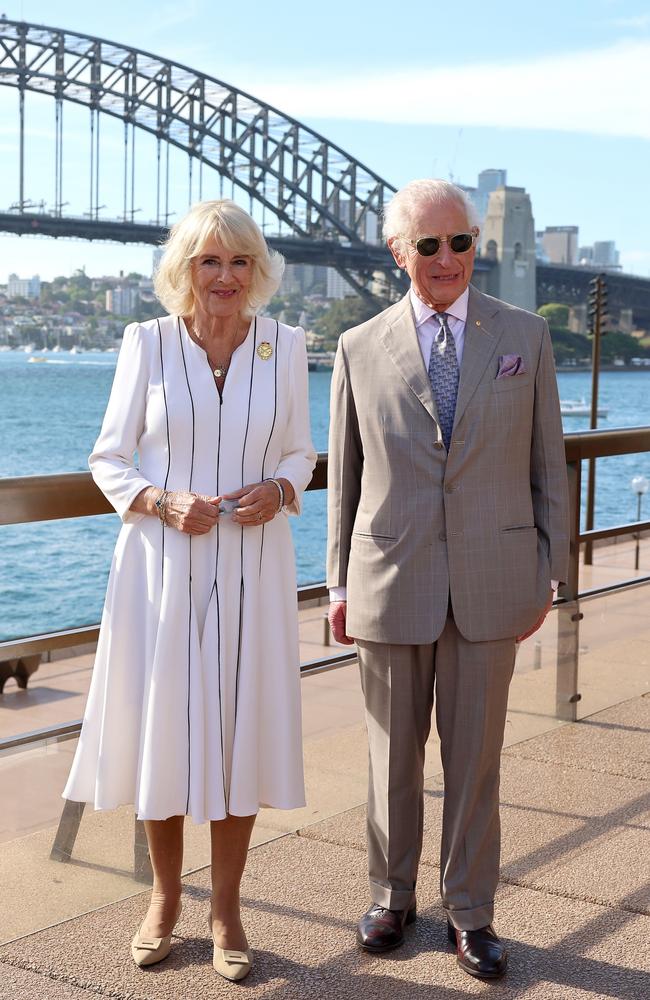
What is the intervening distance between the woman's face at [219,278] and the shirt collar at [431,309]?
0.27 m

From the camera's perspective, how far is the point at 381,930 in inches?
80.5

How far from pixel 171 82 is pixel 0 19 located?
6.32 metres

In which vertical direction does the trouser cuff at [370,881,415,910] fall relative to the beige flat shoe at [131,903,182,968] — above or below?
above

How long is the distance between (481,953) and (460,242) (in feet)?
3.69

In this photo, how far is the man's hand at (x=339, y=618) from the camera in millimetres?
2084

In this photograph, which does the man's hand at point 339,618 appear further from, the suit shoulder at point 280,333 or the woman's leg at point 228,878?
the suit shoulder at point 280,333

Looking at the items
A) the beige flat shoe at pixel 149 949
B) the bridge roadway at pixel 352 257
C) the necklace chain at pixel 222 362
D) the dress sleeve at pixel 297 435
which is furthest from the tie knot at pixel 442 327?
the bridge roadway at pixel 352 257

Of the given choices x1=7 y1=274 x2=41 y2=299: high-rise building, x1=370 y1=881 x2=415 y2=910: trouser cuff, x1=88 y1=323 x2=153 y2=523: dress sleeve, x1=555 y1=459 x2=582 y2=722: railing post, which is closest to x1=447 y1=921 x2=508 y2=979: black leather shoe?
x1=370 y1=881 x2=415 y2=910: trouser cuff

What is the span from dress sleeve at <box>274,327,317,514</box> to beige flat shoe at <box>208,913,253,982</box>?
0.71 m

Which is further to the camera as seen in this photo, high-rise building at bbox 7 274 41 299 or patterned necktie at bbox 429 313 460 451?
high-rise building at bbox 7 274 41 299

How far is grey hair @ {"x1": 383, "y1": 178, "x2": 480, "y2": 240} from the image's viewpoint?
1915mm

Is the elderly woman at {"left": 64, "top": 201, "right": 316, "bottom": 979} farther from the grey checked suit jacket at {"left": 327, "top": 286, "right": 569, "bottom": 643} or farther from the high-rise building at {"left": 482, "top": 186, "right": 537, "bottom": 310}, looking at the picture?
the high-rise building at {"left": 482, "top": 186, "right": 537, "bottom": 310}

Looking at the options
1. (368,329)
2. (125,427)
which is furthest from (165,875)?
(368,329)

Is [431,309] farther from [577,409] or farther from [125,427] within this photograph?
[577,409]
